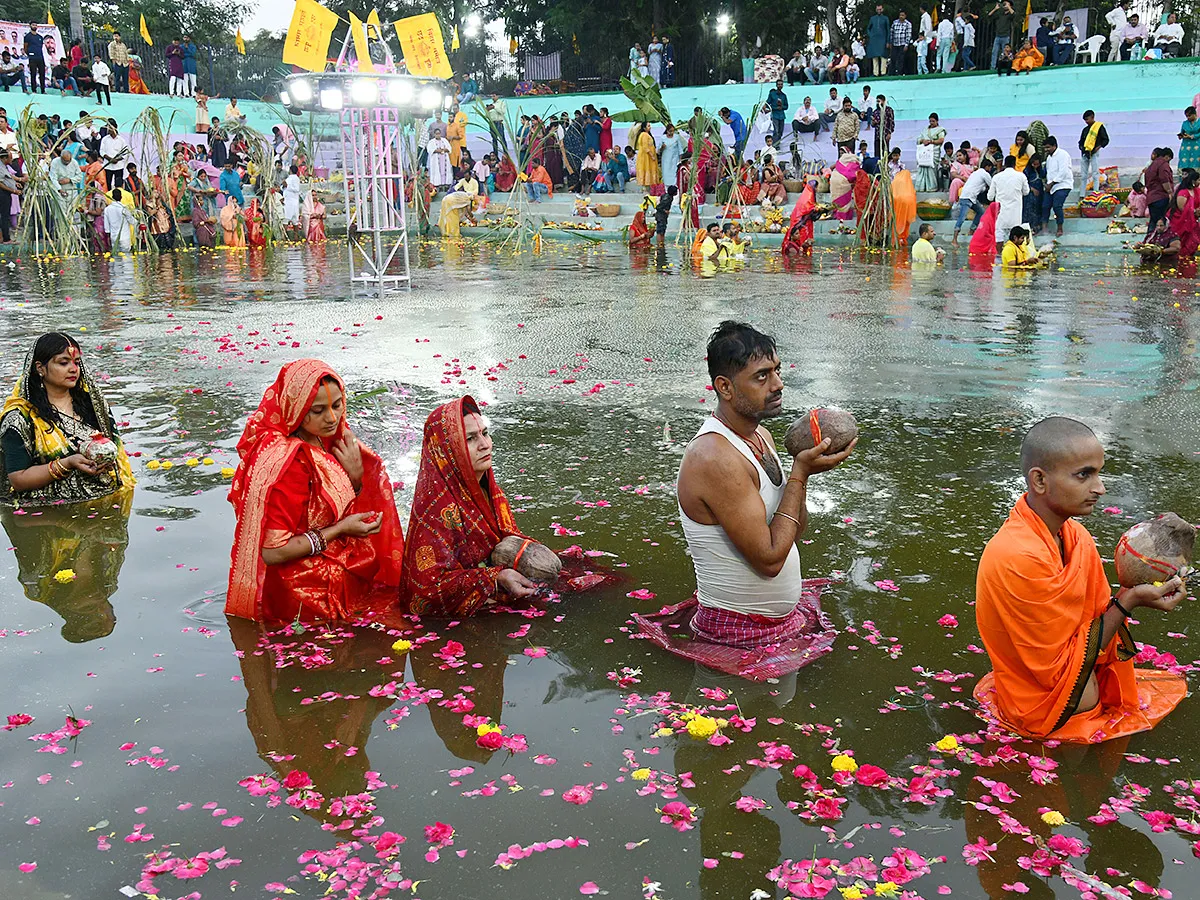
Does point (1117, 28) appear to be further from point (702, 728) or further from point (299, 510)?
point (702, 728)

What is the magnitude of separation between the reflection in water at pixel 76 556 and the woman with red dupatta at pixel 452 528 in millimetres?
1279

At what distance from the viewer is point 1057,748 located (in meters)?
3.25

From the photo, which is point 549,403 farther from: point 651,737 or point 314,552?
point 651,737

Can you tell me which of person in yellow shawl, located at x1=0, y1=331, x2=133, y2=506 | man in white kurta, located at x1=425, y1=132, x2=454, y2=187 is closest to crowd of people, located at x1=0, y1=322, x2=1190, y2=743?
person in yellow shawl, located at x1=0, y1=331, x2=133, y2=506

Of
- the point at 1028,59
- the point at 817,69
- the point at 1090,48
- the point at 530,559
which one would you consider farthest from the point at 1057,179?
the point at 530,559

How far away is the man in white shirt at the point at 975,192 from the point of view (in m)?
19.6

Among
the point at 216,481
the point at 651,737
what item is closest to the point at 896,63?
the point at 216,481

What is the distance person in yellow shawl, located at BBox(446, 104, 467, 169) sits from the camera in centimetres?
2962

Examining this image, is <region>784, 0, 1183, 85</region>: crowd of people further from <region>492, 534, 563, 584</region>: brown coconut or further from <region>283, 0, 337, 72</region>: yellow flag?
<region>492, 534, 563, 584</region>: brown coconut

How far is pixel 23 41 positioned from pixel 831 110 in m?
21.1

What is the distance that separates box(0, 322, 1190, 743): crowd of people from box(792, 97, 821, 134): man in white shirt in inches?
952

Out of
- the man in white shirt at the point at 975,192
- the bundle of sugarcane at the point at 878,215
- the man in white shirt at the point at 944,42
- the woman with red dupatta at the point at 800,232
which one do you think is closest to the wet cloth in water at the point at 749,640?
the woman with red dupatta at the point at 800,232

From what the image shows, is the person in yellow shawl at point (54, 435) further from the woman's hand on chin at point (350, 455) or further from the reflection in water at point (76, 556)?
the woman's hand on chin at point (350, 455)

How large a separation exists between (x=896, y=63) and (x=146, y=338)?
936 inches
